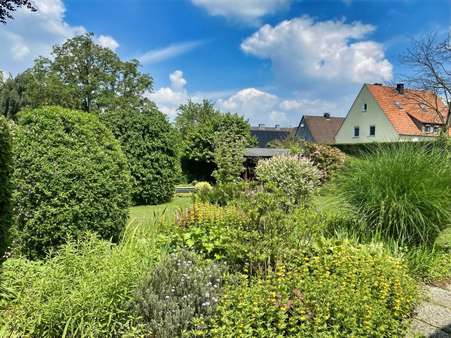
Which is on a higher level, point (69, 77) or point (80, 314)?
point (69, 77)

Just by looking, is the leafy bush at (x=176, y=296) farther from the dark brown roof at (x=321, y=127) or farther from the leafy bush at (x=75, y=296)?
the dark brown roof at (x=321, y=127)

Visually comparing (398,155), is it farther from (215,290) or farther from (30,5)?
(30,5)

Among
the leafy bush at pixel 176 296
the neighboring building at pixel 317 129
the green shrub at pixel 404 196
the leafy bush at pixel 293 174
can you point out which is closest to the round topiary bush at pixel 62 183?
the leafy bush at pixel 176 296

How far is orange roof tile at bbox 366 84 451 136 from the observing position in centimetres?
2841

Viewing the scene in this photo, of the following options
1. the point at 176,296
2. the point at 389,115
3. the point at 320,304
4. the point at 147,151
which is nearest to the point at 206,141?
the point at 147,151

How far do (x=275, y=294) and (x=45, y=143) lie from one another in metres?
3.22

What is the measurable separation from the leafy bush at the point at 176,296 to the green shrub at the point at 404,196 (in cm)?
225

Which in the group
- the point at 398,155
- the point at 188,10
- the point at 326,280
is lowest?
the point at 326,280

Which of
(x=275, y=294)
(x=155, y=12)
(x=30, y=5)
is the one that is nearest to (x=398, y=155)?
(x=275, y=294)

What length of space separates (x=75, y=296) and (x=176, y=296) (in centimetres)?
73

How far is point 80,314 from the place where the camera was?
2484 millimetres

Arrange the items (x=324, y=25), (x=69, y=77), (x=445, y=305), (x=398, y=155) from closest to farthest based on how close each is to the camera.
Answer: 1. (x=445, y=305)
2. (x=398, y=155)
3. (x=324, y=25)
4. (x=69, y=77)

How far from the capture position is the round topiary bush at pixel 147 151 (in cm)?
1052

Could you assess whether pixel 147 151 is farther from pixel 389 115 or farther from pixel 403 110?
pixel 403 110
